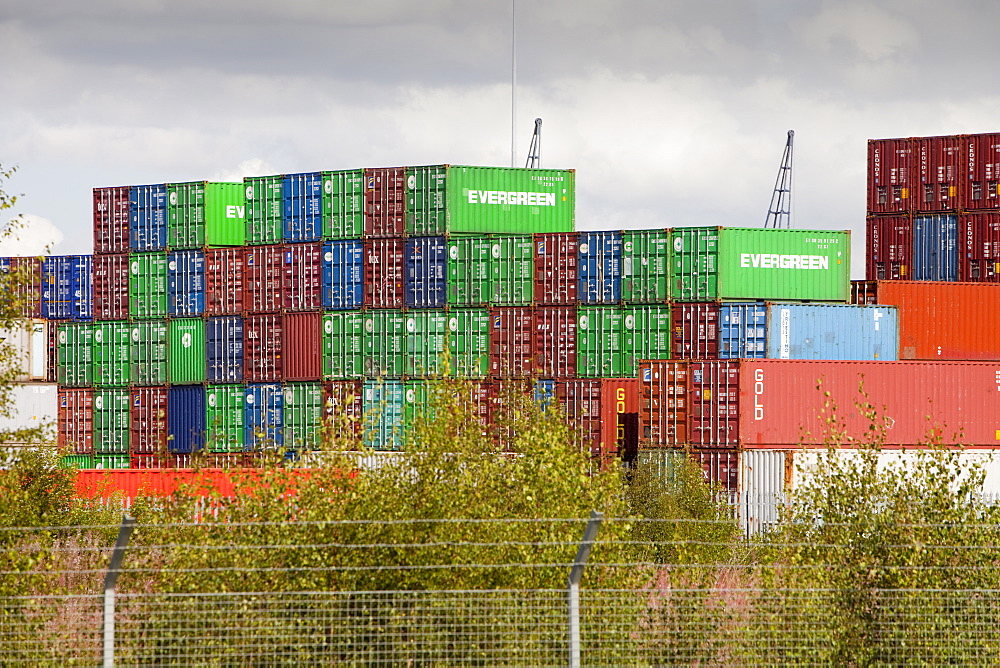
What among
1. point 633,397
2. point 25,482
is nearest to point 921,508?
point 25,482

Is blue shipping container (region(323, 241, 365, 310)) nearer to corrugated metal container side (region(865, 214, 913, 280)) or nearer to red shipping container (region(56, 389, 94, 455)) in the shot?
red shipping container (region(56, 389, 94, 455))

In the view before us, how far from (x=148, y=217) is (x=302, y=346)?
10044 millimetres

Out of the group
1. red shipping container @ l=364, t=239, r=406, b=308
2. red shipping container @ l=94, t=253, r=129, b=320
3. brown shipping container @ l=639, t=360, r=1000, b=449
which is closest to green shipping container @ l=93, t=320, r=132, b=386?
red shipping container @ l=94, t=253, r=129, b=320

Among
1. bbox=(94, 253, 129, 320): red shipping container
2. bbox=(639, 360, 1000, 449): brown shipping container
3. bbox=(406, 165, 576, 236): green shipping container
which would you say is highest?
bbox=(406, 165, 576, 236): green shipping container

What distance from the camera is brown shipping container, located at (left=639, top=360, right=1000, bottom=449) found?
136ft

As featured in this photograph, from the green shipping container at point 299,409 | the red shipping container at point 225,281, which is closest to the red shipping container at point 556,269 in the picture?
the green shipping container at point 299,409

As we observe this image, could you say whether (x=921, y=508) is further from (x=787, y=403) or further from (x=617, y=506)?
(x=787, y=403)

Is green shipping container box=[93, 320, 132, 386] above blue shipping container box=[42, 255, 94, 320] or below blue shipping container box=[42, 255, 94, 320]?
below

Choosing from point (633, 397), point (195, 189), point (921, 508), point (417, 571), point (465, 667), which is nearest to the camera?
point (465, 667)

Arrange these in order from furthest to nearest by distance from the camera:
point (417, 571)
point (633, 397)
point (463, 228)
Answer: point (463, 228) → point (633, 397) → point (417, 571)

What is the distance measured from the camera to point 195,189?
184 ft

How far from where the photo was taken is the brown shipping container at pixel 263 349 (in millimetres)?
53031

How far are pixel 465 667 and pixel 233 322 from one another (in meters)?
43.5

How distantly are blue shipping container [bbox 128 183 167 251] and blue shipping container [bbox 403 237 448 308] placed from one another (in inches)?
458
